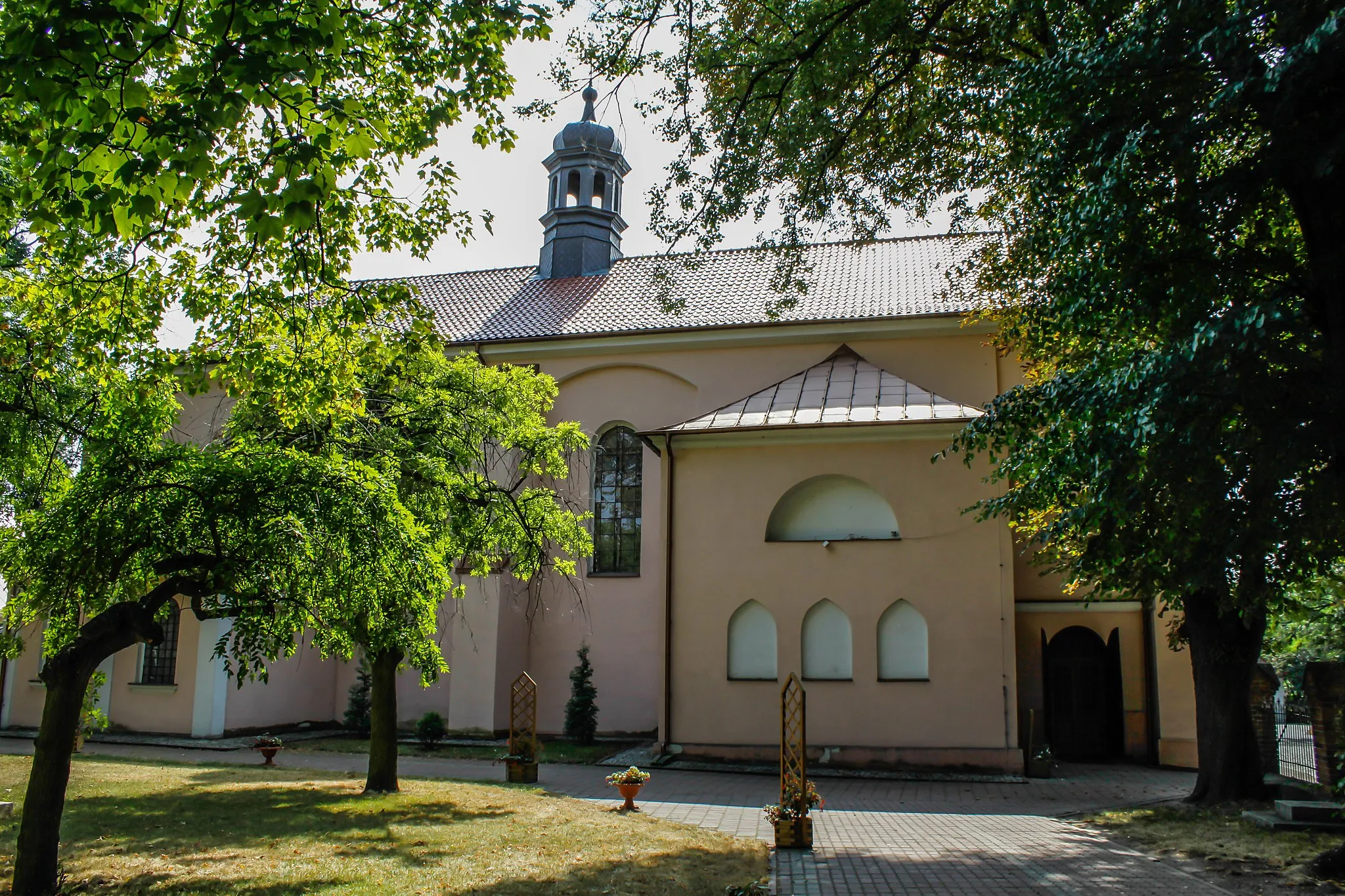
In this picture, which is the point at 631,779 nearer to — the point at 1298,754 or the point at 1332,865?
the point at 1332,865

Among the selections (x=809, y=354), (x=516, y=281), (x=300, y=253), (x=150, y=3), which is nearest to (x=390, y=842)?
(x=300, y=253)

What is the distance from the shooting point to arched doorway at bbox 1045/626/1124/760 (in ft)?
57.9

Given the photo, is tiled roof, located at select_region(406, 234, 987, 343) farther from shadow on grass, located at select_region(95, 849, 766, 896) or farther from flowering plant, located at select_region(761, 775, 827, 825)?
shadow on grass, located at select_region(95, 849, 766, 896)

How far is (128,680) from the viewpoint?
66.0 feet

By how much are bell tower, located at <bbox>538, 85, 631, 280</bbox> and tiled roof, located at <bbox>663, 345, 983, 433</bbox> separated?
823cm

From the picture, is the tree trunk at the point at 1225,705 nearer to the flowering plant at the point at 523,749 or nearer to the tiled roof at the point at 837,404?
the tiled roof at the point at 837,404

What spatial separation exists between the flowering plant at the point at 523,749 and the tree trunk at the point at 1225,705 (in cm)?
845

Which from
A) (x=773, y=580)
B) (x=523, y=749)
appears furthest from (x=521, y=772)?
(x=773, y=580)

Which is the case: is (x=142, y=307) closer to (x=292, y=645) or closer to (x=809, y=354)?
(x=292, y=645)

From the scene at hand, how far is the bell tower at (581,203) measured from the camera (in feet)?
82.0

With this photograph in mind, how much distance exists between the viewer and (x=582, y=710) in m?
18.7

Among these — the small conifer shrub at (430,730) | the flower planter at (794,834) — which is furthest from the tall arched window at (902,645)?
the small conifer shrub at (430,730)

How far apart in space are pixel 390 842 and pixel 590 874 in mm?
2104

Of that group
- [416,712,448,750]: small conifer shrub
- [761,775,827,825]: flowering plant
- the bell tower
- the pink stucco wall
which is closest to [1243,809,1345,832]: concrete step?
[761,775,827,825]: flowering plant
